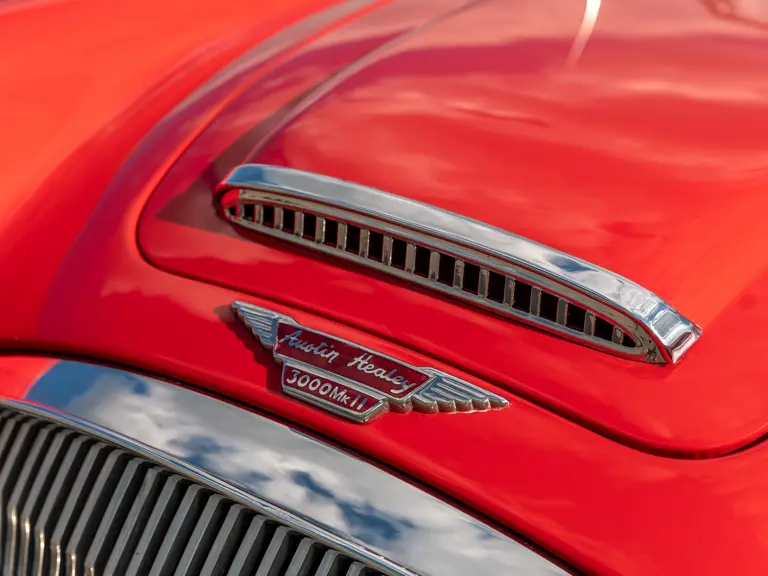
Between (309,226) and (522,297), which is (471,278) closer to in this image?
(522,297)

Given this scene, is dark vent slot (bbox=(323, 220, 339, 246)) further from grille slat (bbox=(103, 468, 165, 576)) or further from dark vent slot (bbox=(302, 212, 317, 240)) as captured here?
grille slat (bbox=(103, 468, 165, 576))

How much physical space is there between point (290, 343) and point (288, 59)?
602mm

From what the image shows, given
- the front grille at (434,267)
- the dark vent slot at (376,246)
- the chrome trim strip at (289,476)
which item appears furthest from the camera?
the dark vent slot at (376,246)

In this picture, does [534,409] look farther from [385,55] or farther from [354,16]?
[354,16]

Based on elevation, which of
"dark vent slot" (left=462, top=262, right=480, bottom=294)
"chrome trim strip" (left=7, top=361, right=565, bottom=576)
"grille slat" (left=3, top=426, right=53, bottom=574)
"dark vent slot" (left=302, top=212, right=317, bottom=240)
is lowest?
"grille slat" (left=3, top=426, right=53, bottom=574)

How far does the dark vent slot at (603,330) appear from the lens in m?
0.95

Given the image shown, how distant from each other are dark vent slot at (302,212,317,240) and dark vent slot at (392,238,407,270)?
0.11 meters

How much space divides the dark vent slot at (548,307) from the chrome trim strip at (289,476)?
222 millimetres

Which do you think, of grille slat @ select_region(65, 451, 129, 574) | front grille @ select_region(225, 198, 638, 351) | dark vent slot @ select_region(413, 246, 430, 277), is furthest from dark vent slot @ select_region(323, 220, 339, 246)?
grille slat @ select_region(65, 451, 129, 574)

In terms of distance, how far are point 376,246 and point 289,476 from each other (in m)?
0.28

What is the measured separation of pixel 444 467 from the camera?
2.95 feet

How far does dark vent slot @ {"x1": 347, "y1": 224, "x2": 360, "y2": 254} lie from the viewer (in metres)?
1.09

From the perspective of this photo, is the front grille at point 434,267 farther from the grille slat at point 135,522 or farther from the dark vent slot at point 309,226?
the grille slat at point 135,522

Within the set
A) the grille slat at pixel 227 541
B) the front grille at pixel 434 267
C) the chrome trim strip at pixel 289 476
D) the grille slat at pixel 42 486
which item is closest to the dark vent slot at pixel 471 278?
the front grille at pixel 434 267
